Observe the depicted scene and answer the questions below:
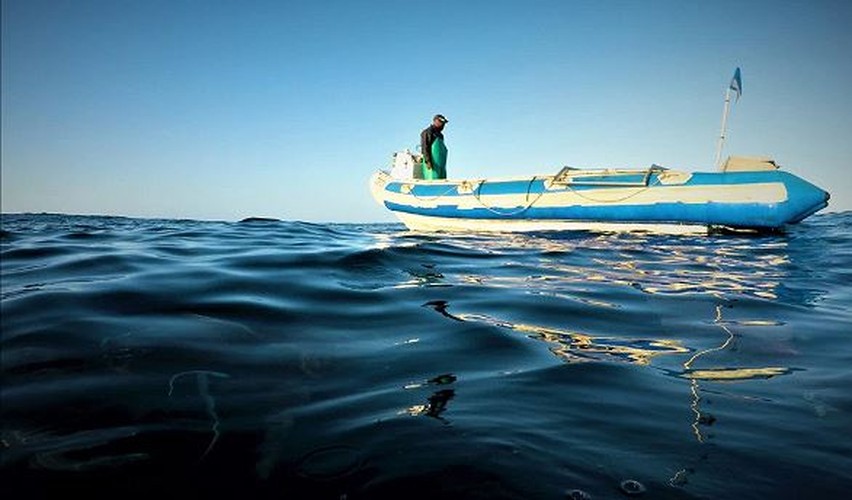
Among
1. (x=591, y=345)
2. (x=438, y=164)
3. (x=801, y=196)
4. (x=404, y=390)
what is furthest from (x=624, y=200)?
(x=404, y=390)

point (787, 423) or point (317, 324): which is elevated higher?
point (317, 324)

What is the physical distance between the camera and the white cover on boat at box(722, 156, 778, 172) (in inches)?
426

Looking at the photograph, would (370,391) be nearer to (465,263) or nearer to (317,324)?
(317,324)

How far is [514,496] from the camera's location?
1.26 meters

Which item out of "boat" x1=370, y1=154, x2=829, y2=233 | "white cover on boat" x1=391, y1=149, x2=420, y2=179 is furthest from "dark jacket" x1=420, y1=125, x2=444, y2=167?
"white cover on boat" x1=391, y1=149, x2=420, y2=179

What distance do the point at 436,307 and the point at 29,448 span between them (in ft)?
8.02

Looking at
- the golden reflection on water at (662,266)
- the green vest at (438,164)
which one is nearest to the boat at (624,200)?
the green vest at (438,164)

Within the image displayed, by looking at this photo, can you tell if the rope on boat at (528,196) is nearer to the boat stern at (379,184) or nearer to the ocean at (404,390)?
the boat stern at (379,184)

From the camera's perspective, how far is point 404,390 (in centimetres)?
197

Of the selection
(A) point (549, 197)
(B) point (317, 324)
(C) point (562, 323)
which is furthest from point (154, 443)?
(A) point (549, 197)

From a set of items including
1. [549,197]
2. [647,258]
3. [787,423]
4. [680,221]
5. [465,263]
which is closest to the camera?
[787,423]

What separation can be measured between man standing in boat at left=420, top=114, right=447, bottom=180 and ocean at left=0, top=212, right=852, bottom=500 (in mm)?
9822

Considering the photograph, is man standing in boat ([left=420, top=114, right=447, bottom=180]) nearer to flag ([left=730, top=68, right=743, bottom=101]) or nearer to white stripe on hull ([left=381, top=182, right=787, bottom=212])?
white stripe on hull ([left=381, top=182, right=787, bottom=212])

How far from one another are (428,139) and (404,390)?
12.1m
